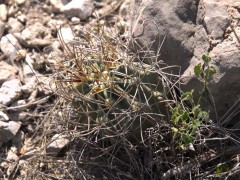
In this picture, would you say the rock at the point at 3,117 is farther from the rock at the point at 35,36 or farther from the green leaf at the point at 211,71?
the green leaf at the point at 211,71

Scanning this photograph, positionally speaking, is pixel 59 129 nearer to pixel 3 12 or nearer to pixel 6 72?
pixel 6 72

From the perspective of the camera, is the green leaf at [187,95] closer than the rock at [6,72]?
Yes

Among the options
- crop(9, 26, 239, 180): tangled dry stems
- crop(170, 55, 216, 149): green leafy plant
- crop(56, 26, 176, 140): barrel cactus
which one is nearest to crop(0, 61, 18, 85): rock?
crop(9, 26, 239, 180): tangled dry stems

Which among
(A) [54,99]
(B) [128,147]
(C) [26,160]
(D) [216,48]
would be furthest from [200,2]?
(C) [26,160]

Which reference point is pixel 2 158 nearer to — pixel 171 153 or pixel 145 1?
pixel 171 153

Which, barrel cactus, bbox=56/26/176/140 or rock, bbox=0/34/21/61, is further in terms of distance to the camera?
rock, bbox=0/34/21/61

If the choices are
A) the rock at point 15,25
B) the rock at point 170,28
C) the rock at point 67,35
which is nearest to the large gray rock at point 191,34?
the rock at point 170,28

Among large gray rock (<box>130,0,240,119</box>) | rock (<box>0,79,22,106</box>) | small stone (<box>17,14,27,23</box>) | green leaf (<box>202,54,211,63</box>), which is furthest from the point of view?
small stone (<box>17,14,27,23</box>)

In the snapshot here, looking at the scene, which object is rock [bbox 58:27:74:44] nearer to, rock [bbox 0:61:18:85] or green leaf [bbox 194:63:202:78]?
rock [bbox 0:61:18:85]
